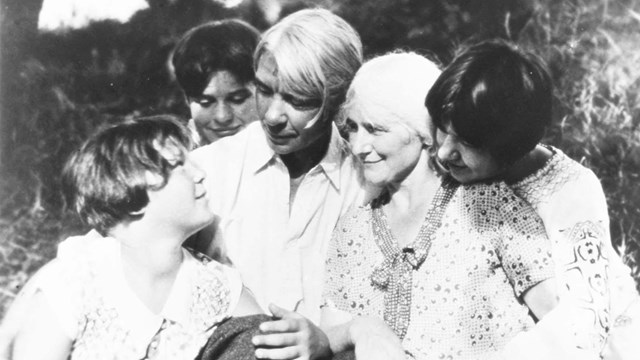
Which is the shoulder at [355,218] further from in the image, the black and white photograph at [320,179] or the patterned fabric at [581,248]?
the patterned fabric at [581,248]

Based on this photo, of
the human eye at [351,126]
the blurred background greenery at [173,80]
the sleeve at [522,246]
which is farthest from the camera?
the blurred background greenery at [173,80]

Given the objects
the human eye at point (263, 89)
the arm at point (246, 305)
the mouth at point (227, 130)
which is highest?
the human eye at point (263, 89)

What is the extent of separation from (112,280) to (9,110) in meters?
0.44

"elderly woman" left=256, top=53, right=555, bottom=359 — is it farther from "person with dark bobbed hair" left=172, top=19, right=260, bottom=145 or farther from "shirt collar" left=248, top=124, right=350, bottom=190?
"person with dark bobbed hair" left=172, top=19, right=260, bottom=145

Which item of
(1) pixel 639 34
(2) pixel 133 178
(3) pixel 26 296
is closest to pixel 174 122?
(2) pixel 133 178

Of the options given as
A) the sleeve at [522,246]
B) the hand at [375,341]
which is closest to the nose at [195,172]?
the hand at [375,341]

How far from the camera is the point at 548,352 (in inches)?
56.7

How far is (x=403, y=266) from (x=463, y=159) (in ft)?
0.71

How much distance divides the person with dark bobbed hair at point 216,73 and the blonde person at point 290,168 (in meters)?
0.04

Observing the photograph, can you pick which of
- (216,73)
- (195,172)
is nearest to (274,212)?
(195,172)

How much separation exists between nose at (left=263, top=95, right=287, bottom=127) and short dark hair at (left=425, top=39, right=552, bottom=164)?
11.1 inches

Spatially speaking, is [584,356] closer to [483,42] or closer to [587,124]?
[587,124]

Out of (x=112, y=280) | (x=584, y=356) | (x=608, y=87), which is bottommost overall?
(x=584, y=356)

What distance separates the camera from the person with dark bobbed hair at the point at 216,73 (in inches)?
64.3
